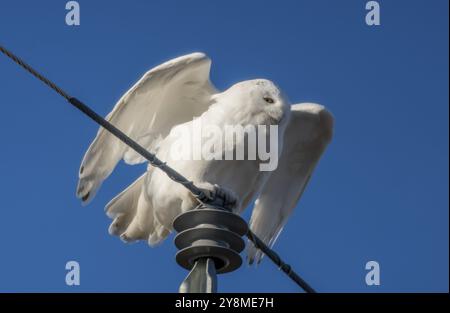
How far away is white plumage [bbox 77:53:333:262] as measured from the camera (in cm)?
916

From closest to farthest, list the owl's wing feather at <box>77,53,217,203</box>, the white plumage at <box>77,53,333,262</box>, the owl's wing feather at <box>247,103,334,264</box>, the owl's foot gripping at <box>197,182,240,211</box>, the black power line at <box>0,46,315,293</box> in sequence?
the black power line at <box>0,46,315,293</box> → the owl's foot gripping at <box>197,182,240,211</box> → the white plumage at <box>77,53,333,262</box> → the owl's wing feather at <box>77,53,217,203</box> → the owl's wing feather at <box>247,103,334,264</box>

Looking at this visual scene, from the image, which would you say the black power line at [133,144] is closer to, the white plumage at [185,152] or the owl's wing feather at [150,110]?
the white plumage at [185,152]

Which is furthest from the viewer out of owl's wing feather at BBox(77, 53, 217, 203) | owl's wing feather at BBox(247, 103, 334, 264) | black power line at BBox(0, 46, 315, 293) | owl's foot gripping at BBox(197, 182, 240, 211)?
owl's wing feather at BBox(247, 103, 334, 264)

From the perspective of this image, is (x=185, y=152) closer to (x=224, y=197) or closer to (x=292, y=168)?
(x=224, y=197)

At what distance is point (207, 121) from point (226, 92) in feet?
1.83

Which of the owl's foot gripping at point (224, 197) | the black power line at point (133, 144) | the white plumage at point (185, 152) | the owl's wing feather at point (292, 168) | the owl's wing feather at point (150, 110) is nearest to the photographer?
the black power line at point (133, 144)

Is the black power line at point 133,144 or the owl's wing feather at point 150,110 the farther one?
the owl's wing feather at point 150,110

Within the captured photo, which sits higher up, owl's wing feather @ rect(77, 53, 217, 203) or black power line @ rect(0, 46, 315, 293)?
owl's wing feather @ rect(77, 53, 217, 203)

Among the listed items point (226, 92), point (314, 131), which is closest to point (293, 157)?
point (314, 131)

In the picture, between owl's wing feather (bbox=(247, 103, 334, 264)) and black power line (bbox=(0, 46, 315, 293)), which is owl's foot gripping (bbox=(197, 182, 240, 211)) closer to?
black power line (bbox=(0, 46, 315, 293))

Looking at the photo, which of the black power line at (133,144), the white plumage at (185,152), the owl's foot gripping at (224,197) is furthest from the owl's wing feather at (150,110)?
the black power line at (133,144)

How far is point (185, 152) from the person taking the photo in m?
9.13

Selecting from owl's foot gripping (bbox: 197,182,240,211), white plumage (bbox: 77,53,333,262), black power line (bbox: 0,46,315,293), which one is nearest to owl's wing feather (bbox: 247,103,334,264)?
white plumage (bbox: 77,53,333,262)

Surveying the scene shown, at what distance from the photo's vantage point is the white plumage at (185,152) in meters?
9.16
